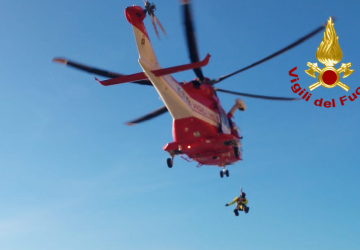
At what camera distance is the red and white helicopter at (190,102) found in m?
23.2

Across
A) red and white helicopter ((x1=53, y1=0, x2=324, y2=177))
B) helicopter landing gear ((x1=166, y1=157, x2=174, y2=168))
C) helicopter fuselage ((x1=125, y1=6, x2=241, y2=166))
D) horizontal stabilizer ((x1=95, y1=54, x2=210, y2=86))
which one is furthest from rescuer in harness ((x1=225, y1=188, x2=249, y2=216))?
horizontal stabilizer ((x1=95, y1=54, x2=210, y2=86))

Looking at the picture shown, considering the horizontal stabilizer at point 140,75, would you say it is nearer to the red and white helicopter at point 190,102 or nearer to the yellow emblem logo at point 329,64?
the red and white helicopter at point 190,102

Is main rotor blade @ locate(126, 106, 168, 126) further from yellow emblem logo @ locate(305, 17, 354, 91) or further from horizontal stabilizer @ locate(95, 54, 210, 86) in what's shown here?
yellow emblem logo @ locate(305, 17, 354, 91)

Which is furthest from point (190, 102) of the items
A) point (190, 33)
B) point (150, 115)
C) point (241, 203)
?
point (241, 203)

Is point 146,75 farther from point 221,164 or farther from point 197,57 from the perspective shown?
point 221,164

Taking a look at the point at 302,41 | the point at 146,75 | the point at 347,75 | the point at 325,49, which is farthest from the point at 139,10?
the point at 347,75

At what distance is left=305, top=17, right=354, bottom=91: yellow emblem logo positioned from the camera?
26234mm

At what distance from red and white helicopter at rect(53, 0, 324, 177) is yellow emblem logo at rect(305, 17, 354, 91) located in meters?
3.05

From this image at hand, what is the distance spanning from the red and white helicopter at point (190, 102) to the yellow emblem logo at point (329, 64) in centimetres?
305

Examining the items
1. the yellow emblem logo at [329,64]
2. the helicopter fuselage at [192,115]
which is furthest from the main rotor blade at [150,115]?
the yellow emblem logo at [329,64]

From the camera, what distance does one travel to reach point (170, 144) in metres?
27.9

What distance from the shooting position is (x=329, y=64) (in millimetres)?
26703

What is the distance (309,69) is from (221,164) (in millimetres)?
9439

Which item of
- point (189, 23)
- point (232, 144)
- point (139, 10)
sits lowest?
point (232, 144)
